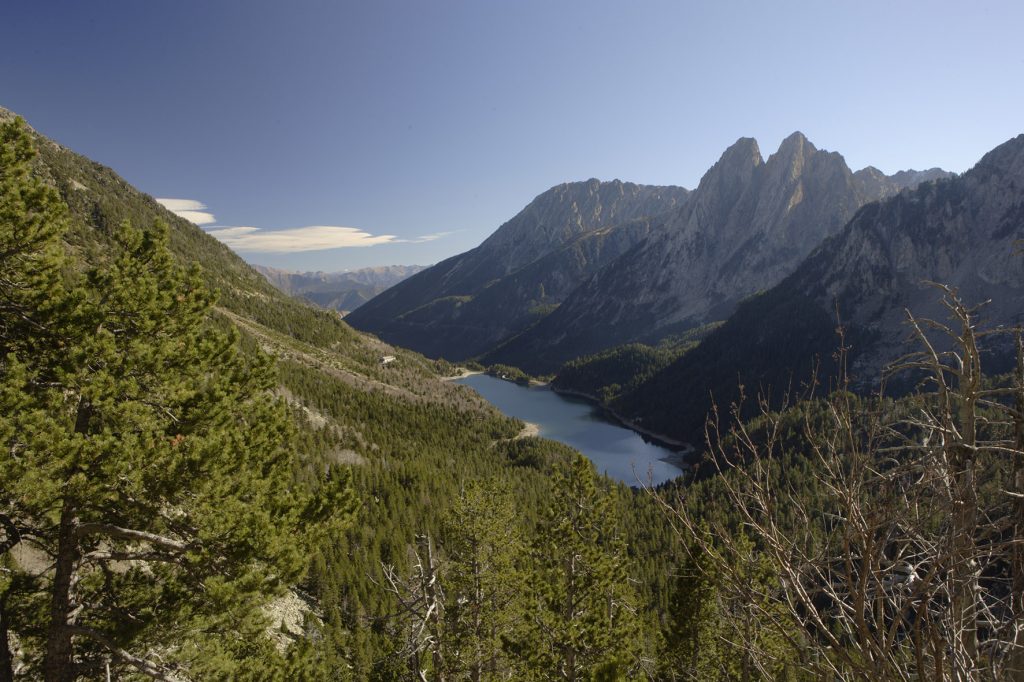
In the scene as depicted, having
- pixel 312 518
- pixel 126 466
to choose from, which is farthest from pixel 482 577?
pixel 126 466

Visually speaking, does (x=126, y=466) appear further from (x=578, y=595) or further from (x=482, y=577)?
(x=578, y=595)

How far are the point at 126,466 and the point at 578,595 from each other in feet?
61.3

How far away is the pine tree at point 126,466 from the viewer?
9578mm

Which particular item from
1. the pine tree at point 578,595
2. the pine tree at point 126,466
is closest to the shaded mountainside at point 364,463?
the pine tree at point 126,466

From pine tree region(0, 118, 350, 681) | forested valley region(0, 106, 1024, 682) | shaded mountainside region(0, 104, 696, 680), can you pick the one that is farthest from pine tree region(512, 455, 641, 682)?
pine tree region(0, 118, 350, 681)

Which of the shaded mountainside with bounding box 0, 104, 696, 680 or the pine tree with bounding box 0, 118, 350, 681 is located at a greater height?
the pine tree with bounding box 0, 118, 350, 681

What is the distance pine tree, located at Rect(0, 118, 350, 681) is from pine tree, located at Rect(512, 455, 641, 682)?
39.6 feet

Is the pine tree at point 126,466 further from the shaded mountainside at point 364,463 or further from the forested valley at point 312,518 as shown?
the shaded mountainside at point 364,463

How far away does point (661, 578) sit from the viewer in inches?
2709

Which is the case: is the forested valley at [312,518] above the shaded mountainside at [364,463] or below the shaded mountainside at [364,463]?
above

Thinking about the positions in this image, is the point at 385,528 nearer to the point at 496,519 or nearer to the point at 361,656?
the point at 361,656

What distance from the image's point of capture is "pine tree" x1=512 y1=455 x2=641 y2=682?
21141 mm

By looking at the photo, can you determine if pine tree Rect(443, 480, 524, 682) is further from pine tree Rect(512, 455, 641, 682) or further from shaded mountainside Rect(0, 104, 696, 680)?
pine tree Rect(512, 455, 641, 682)

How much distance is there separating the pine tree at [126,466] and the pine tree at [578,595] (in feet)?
39.6
